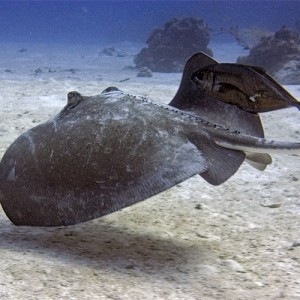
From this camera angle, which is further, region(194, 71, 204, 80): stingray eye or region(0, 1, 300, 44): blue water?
region(0, 1, 300, 44): blue water

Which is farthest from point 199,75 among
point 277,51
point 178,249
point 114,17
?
point 114,17

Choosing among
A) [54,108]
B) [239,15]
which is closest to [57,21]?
[239,15]

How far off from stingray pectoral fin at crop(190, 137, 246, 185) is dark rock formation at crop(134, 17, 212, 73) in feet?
56.9

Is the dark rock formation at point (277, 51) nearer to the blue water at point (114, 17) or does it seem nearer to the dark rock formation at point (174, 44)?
the dark rock formation at point (174, 44)

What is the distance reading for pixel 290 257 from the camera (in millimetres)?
2545

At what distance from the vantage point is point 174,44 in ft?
67.9

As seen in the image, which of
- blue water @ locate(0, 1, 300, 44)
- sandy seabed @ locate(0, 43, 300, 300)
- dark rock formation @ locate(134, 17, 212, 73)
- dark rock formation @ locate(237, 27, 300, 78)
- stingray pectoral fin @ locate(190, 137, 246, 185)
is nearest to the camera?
sandy seabed @ locate(0, 43, 300, 300)

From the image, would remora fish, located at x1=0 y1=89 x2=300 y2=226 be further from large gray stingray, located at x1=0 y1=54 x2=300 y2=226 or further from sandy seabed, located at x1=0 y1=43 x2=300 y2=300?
sandy seabed, located at x1=0 y1=43 x2=300 y2=300

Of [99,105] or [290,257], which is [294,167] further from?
[99,105]

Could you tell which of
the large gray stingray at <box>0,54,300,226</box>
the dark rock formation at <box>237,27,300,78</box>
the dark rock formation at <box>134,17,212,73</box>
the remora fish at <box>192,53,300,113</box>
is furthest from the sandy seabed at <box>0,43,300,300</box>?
the dark rock formation at <box>134,17,212,73</box>

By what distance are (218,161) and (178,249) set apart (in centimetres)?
72

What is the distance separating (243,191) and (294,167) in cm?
99

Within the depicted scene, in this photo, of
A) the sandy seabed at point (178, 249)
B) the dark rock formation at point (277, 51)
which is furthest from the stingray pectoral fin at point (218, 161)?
the dark rock formation at point (277, 51)

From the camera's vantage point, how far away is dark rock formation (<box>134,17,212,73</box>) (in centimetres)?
2011
